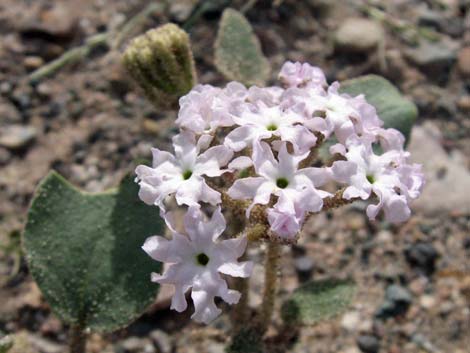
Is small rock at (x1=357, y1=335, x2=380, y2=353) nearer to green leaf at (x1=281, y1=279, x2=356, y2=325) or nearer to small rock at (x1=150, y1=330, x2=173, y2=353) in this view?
green leaf at (x1=281, y1=279, x2=356, y2=325)

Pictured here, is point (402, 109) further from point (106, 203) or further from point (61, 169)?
point (61, 169)

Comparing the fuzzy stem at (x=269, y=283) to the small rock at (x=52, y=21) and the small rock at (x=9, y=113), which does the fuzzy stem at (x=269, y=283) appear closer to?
the small rock at (x=9, y=113)

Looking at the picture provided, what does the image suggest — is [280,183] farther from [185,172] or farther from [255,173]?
[185,172]

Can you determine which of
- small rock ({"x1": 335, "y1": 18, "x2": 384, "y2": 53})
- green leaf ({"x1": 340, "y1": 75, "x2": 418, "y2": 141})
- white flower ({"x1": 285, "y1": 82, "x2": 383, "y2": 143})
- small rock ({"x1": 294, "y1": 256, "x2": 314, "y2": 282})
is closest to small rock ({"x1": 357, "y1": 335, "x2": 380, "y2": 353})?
small rock ({"x1": 294, "y1": 256, "x2": 314, "y2": 282})

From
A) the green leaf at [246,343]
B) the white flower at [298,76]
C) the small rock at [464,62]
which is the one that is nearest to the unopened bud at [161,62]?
the white flower at [298,76]

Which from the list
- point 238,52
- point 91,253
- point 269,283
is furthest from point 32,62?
A: point 269,283
